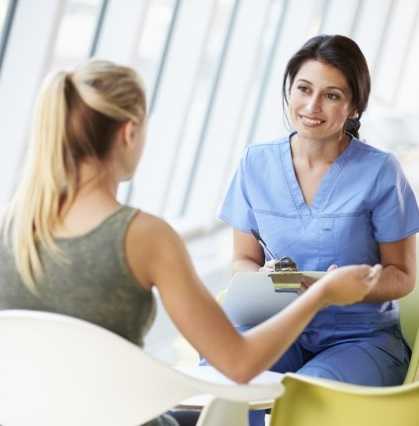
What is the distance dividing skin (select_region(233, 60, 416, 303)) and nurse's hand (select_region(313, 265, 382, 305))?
0.53 m

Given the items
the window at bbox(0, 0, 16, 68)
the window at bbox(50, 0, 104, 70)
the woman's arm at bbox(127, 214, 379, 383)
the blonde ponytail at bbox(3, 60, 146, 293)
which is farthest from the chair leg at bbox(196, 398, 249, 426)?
the window at bbox(50, 0, 104, 70)

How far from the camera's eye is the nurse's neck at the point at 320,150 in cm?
246

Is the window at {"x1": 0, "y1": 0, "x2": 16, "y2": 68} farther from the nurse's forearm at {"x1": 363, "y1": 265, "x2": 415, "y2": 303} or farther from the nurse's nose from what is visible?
the nurse's forearm at {"x1": 363, "y1": 265, "x2": 415, "y2": 303}

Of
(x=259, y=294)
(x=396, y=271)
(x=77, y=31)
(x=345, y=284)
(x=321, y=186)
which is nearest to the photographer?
(x=345, y=284)

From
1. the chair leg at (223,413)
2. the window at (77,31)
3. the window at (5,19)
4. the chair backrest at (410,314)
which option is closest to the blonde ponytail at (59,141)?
the chair leg at (223,413)

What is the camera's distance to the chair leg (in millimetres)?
1695

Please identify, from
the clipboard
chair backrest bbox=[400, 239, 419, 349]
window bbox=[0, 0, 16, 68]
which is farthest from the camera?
window bbox=[0, 0, 16, 68]

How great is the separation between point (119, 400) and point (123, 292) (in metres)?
0.17

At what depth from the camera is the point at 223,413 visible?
172 cm

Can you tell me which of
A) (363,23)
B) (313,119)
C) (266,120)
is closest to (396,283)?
(313,119)

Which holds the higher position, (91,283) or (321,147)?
(321,147)

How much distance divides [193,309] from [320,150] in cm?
98

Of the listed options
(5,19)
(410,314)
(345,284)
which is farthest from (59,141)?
(5,19)

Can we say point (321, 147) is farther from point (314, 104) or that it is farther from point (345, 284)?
point (345, 284)
